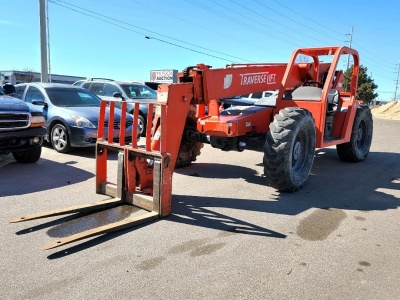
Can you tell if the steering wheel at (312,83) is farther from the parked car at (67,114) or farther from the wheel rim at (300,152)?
the parked car at (67,114)

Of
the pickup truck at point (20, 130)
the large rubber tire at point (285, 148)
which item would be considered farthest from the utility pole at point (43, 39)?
the large rubber tire at point (285, 148)

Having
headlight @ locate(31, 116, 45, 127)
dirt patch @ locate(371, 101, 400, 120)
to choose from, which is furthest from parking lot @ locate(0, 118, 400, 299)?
dirt patch @ locate(371, 101, 400, 120)

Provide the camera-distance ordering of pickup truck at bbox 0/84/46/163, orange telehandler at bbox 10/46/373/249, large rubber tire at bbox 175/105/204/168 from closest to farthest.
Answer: orange telehandler at bbox 10/46/373/249, pickup truck at bbox 0/84/46/163, large rubber tire at bbox 175/105/204/168

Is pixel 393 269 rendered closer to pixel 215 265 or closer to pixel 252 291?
pixel 252 291

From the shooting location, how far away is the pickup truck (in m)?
6.24

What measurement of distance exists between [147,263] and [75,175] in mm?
3551

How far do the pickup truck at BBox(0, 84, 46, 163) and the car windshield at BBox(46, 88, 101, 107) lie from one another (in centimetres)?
198

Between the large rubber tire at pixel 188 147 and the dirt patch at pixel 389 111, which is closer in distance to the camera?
the large rubber tire at pixel 188 147

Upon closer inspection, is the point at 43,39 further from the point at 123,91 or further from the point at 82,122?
the point at 82,122

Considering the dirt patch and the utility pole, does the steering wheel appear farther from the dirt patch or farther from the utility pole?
the dirt patch

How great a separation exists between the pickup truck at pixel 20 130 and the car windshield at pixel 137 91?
485 cm

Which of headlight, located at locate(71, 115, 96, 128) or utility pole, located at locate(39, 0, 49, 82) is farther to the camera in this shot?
utility pole, located at locate(39, 0, 49, 82)

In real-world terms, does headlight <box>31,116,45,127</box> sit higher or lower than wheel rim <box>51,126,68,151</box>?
higher

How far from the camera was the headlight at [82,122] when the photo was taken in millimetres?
7990
